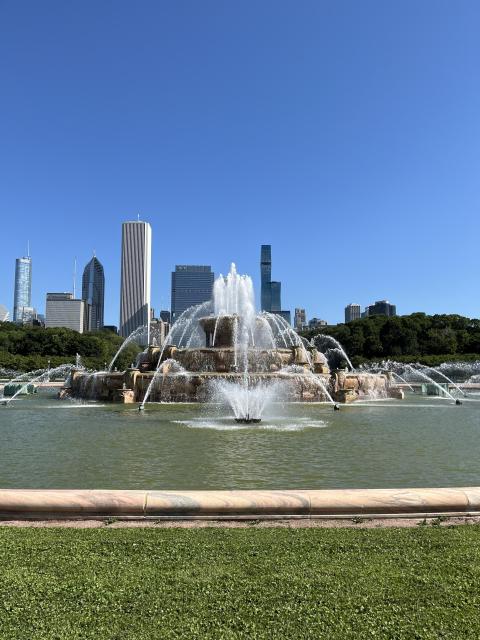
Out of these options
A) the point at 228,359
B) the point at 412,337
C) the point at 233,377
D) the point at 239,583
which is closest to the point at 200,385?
the point at 233,377

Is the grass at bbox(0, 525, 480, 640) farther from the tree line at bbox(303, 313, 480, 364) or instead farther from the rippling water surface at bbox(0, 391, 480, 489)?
the tree line at bbox(303, 313, 480, 364)

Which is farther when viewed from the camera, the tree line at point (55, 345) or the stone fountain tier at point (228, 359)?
the tree line at point (55, 345)

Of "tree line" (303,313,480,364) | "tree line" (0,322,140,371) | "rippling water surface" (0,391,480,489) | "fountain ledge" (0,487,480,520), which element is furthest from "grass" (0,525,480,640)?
"tree line" (0,322,140,371)

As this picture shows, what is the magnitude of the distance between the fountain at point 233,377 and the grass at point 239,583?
13.2 meters

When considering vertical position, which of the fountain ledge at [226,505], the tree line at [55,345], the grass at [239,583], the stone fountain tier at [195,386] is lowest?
the grass at [239,583]

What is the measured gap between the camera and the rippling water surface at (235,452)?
9.34 metres

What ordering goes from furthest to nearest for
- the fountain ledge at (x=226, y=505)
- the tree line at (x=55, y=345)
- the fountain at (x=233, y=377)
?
the tree line at (x=55, y=345) → the fountain at (x=233, y=377) → the fountain ledge at (x=226, y=505)

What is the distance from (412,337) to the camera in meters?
103

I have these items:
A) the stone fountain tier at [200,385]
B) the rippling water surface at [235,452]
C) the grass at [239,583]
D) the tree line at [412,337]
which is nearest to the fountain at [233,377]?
the stone fountain tier at [200,385]

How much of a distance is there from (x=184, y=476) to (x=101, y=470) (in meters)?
1.70

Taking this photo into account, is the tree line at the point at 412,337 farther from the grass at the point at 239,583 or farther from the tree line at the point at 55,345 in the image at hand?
the grass at the point at 239,583

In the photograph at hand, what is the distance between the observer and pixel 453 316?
109 meters

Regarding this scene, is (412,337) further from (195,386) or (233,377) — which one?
(195,386)

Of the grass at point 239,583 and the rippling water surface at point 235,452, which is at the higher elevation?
the grass at point 239,583
